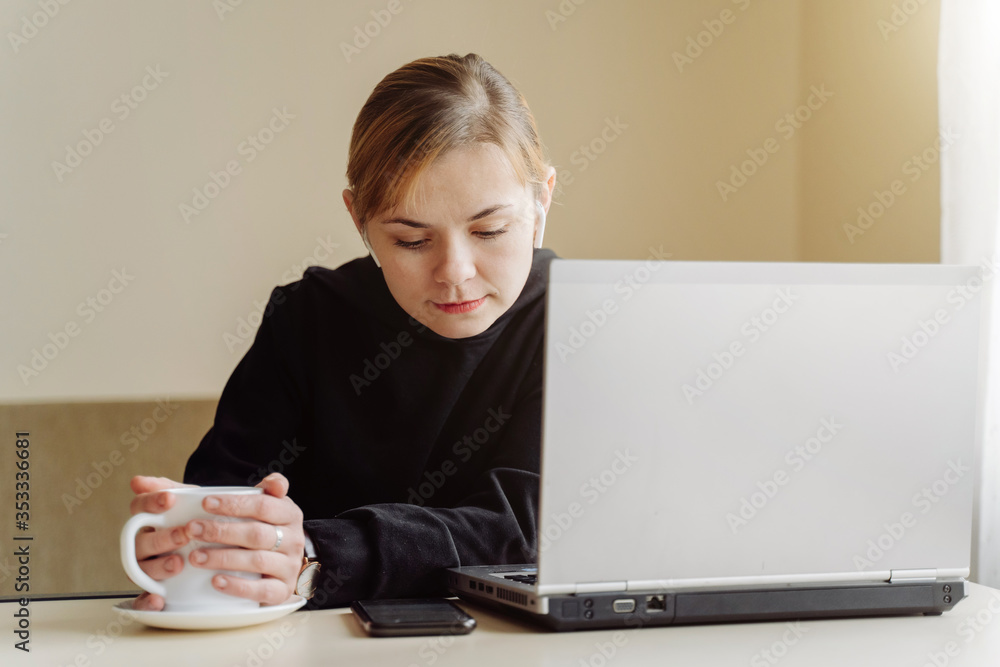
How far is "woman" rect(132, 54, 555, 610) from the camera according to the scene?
0.88 meters

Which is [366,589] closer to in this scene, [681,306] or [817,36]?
[681,306]

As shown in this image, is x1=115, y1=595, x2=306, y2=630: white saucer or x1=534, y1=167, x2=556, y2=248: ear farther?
x1=534, y1=167, x2=556, y2=248: ear

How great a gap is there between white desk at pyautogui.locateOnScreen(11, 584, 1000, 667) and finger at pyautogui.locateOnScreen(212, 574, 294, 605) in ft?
0.08

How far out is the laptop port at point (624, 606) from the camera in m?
0.72

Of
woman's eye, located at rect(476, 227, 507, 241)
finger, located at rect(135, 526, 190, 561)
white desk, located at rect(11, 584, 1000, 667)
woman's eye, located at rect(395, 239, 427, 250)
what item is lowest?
white desk, located at rect(11, 584, 1000, 667)

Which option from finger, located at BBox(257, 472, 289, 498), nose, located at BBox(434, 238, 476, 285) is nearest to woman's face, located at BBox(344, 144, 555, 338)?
nose, located at BBox(434, 238, 476, 285)

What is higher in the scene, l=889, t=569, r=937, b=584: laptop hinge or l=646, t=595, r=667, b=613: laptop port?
l=889, t=569, r=937, b=584: laptop hinge

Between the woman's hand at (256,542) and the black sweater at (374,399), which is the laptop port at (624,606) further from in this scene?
the black sweater at (374,399)

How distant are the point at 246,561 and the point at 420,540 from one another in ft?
0.64

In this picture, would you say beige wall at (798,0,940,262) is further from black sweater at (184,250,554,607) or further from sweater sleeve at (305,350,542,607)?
sweater sleeve at (305,350,542,607)

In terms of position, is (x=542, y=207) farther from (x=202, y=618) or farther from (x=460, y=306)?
(x=202, y=618)

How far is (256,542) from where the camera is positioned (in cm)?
78

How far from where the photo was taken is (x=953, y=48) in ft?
6.15

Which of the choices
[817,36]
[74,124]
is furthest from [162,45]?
[817,36]
